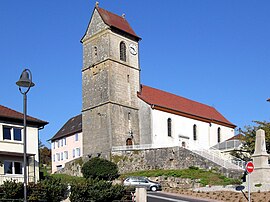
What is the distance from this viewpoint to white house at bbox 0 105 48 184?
33.5 meters

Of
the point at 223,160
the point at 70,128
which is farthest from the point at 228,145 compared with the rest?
the point at 70,128

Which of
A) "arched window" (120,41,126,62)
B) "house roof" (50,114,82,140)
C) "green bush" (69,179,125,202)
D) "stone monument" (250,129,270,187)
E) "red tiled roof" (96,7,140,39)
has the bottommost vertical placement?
"green bush" (69,179,125,202)

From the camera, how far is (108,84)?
55.7 metres

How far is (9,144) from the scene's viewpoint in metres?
34.1

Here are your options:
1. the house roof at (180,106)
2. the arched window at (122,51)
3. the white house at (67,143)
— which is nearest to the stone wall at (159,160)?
the house roof at (180,106)

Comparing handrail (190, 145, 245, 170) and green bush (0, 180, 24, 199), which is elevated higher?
handrail (190, 145, 245, 170)

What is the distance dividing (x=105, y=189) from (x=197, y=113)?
1632 inches

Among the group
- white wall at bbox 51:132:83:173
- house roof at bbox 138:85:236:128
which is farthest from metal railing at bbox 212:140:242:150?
white wall at bbox 51:132:83:173

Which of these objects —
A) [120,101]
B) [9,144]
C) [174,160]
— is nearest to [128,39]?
[120,101]

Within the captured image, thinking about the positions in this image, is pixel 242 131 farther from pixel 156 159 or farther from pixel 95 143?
pixel 95 143

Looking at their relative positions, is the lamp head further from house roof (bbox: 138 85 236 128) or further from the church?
house roof (bbox: 138 85 236 128)

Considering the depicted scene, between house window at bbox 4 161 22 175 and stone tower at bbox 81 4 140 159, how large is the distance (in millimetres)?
19848

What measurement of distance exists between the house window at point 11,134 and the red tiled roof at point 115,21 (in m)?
25.0

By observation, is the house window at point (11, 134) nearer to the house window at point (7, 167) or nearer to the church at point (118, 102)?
the house window at point (7, 167)
